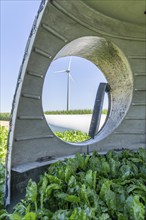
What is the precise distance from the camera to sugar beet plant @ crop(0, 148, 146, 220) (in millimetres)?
1242

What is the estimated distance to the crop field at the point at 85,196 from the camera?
1.24 metres

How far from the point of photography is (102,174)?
2.01 metres

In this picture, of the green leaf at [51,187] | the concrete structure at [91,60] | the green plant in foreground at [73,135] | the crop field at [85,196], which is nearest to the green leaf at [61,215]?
the crop field at [85,196]

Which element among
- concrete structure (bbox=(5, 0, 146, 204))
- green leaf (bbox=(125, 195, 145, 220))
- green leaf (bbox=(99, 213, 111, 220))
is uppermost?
concrete structure (bbox=(5, 0, 146, 204))

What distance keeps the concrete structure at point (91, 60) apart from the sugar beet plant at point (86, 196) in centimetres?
38

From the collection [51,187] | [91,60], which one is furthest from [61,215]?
[91,60]

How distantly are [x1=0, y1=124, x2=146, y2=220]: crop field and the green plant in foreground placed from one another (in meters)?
1.91

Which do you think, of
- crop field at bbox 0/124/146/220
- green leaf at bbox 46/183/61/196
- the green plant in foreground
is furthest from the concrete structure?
the green plant in foreground

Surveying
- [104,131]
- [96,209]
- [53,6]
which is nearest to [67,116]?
[104,131]

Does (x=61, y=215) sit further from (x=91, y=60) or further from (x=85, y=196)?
(x=91, y=60)

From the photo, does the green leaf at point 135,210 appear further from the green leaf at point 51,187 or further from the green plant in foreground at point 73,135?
the green plant in foreground at point 73,135

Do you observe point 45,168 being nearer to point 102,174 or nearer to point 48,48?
point 102,174

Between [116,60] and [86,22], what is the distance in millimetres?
838

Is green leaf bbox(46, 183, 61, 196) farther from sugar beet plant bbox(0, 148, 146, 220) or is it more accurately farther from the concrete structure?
the concrete structure
